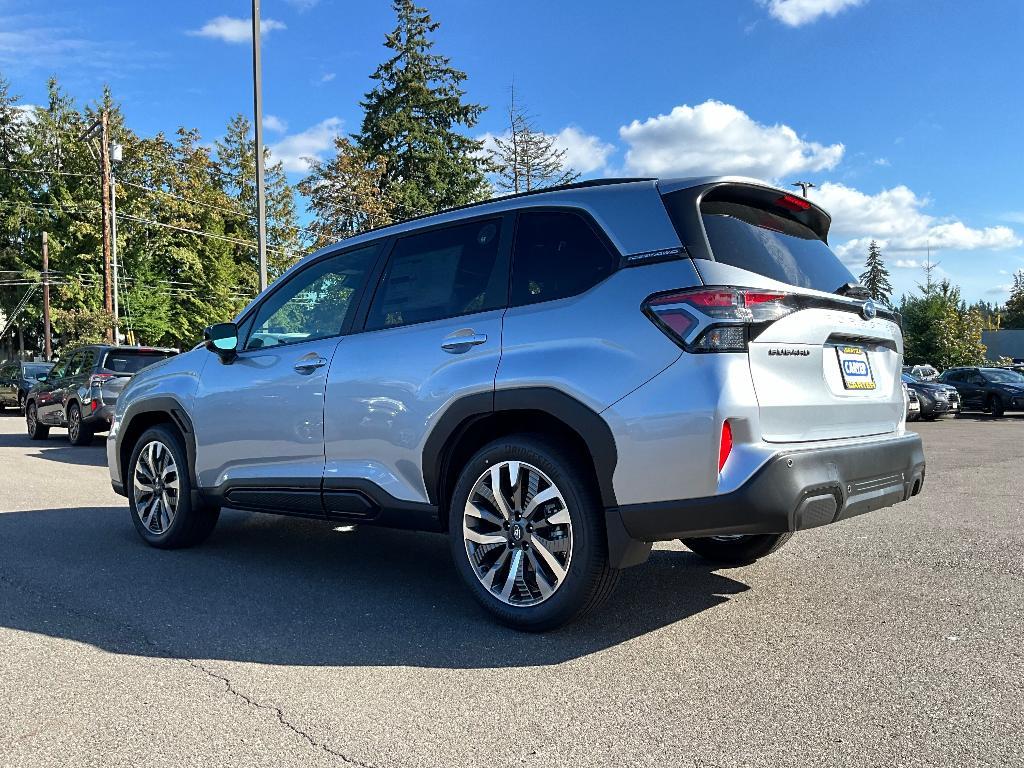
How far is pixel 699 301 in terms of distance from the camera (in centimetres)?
349

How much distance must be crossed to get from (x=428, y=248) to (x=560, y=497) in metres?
1.65

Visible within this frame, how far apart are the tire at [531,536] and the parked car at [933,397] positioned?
24.2 metres

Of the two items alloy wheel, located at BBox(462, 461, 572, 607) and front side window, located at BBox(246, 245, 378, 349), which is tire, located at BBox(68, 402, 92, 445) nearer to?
front side window, located at BBox(246, 245, 378, 349)

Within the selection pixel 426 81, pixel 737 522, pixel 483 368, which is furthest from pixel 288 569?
pixel 426 81

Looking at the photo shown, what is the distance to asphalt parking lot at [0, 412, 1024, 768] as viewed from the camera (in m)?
2.79

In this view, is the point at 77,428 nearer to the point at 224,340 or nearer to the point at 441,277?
the point at 224,340

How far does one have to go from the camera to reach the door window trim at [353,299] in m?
4.89

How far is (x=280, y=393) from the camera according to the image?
16.6 ft

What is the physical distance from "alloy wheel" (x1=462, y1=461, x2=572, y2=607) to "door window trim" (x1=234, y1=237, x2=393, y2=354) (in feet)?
4.54

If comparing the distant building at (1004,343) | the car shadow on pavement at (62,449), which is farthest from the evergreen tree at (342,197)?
Answer: the distant building at (1004,343)

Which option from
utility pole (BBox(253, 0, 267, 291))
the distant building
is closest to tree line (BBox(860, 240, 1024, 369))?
the distant building

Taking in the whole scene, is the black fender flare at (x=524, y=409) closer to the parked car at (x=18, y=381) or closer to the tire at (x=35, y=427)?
the tire at (x=35, y=427)

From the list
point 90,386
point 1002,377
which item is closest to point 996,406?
point 1002,377

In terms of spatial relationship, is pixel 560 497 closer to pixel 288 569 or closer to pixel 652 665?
pixel 652 665
